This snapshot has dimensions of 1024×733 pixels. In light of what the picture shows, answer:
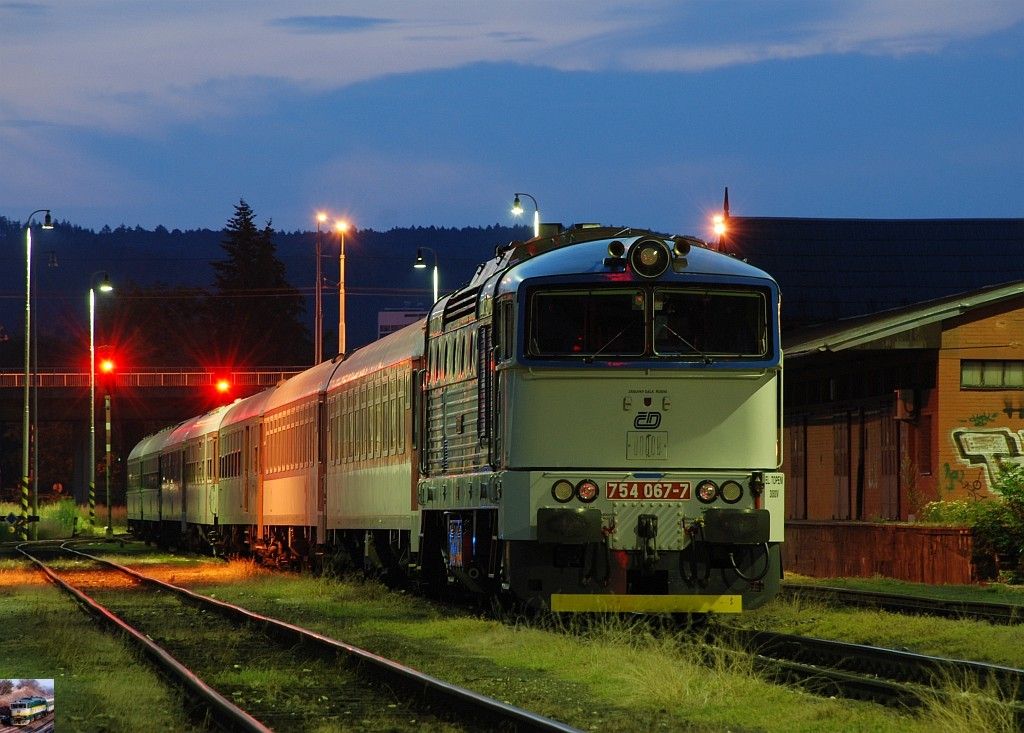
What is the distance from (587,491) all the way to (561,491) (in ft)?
0.74

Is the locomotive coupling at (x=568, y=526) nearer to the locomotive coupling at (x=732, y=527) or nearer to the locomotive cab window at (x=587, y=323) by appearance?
the locomotive coupling at (x=732, y=527)

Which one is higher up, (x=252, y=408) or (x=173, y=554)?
(x=252, y=408)

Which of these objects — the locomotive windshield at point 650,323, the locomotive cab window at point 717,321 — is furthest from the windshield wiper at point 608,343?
A: the locomotive cab window at point 717,321

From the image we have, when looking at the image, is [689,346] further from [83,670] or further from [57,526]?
[57,526]

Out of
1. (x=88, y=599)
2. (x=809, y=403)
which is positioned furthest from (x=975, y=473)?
(x=88, y=599)

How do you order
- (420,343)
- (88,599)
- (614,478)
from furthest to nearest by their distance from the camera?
(88,599)
(420,343)
(614,478)

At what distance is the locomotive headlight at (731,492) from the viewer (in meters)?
16.2

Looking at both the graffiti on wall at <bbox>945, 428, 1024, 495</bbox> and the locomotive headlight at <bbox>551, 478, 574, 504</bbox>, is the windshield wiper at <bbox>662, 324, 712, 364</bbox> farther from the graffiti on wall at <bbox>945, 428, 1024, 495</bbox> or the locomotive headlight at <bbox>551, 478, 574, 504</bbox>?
the graffiti on wall at <bbox>945, 428, 1024, 495</bbox>

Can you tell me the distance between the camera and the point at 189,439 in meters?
46.9

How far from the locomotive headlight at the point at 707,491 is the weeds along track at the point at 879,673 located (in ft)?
3.98

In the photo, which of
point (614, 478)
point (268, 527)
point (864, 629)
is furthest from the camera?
point (268, 527)

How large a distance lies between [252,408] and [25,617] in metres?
15.0

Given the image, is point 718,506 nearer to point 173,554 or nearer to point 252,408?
point 252,408

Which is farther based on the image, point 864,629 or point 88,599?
point 88,599
